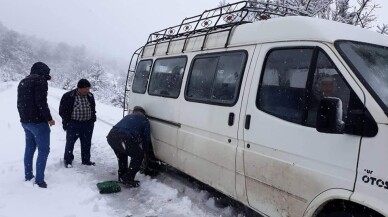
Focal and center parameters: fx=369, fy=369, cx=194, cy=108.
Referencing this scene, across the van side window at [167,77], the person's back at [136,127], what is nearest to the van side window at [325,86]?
the van side window at [167,77]

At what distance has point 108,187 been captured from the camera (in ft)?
19.3

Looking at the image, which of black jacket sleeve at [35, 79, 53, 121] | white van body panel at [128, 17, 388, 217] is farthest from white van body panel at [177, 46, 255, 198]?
black jacket sleeve at [35, 79, 53, 121]

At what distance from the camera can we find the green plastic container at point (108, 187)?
5.86m

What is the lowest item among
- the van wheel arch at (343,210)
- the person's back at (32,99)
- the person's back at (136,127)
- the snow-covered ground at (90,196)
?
the snow-covered ground at (90,196)

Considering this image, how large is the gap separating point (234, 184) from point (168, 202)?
1.49 meters

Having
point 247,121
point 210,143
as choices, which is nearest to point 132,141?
point 210,143

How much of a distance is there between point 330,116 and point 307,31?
1066mm

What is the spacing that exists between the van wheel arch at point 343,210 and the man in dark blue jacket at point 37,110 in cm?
419

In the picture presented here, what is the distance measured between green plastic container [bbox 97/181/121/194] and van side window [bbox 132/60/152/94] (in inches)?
80.2

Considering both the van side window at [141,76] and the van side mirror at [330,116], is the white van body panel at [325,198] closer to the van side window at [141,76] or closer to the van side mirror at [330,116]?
the van side mirror at [330,116]

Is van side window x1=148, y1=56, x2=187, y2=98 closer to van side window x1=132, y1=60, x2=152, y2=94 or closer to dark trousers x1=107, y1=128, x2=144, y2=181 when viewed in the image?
van side window x1=132, y1=60, x2=152, y2=94

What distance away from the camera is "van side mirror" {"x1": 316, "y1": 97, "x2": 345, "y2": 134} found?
2967mm

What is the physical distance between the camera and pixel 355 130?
301 centimetres

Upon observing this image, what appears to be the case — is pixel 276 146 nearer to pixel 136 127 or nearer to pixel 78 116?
pixel 136 127
